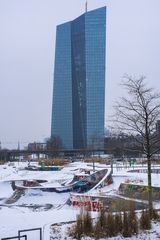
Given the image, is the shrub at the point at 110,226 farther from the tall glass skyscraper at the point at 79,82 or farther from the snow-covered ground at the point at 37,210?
the tall glass skyscraper at the point at 79,82

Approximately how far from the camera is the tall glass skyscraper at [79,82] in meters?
163

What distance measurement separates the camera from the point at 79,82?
16762 centimetres

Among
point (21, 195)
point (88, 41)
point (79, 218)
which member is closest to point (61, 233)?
point (79, 218)

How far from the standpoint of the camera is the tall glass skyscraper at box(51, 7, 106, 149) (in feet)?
536

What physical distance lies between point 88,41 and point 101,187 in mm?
136249

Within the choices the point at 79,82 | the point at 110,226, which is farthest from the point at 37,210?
the point at 79,82

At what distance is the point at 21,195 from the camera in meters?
39.3

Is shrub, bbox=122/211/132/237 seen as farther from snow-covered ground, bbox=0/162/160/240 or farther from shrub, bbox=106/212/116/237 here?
snow-covered ground, bbox=0/162/160/240

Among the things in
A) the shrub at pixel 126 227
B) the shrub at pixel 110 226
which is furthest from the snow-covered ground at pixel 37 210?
the shrub at pixel 110 226

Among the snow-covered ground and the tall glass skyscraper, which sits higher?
the tall glass skyscraper

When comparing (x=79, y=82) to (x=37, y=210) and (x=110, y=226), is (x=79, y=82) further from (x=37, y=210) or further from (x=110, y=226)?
(x=110, y=226)

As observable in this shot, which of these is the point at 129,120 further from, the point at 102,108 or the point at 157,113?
the point at 102,108

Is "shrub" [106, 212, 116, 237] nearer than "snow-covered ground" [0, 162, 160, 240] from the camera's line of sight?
Yes

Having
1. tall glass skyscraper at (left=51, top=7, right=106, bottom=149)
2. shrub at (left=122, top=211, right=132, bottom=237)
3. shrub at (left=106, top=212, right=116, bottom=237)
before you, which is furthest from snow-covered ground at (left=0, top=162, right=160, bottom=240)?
tall glass skyscraper at (left=51, top=7, right=106, bottom=149)
